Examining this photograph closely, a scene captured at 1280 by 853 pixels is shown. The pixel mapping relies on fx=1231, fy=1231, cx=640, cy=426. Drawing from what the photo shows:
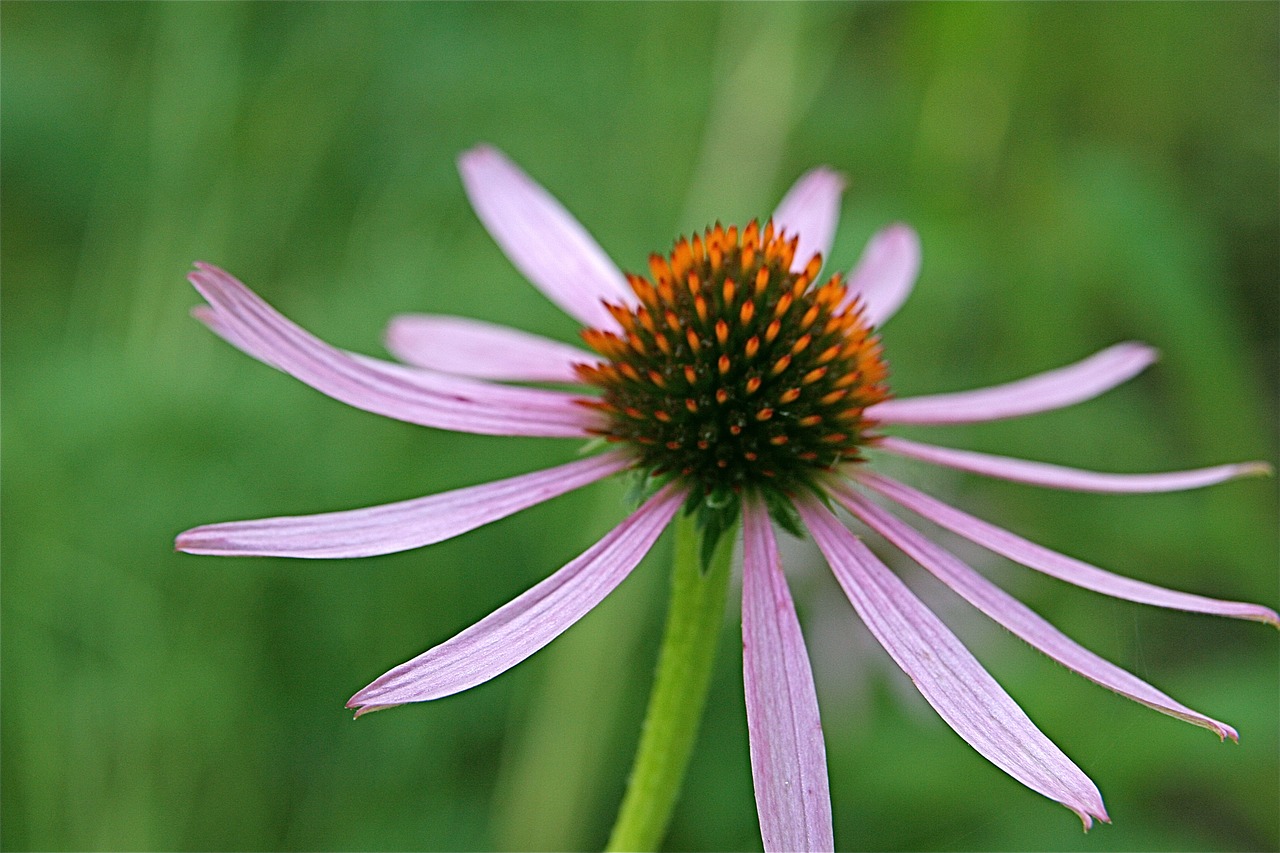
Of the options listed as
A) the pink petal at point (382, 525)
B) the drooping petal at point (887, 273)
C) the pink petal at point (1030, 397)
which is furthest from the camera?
the drooping petal at point (887, 273)

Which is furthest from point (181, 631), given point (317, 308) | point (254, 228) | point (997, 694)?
point (997, 694)

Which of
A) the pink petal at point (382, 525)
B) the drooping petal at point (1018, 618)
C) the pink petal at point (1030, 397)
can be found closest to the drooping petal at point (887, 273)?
the pink petal at point (1030, 397)

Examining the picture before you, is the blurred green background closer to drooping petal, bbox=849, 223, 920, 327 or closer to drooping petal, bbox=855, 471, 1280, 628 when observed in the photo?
drooping petal, bbox=849, 223, 920, 327

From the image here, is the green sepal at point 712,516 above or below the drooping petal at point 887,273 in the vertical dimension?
below

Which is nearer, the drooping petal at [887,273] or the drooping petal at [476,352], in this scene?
the drooping petal at [476,352]

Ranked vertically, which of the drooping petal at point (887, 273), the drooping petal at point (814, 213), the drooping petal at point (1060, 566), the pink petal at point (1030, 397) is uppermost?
the drooping petal at point (814, 213)

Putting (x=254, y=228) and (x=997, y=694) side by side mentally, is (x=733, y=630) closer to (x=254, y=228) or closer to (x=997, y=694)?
Answer: (x=254, y=228)

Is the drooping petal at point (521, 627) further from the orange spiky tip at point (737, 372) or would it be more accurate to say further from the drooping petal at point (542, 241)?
the drooping petal at point (542, 241)
